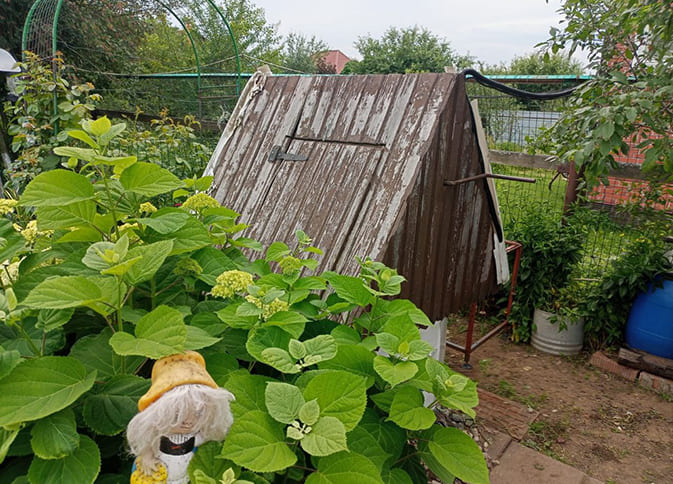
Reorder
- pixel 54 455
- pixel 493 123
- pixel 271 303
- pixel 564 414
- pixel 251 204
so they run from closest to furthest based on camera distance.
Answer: pixel 54 455, pixel 271 303, pixel 251 204, pixel 564 414, pixel 493 123

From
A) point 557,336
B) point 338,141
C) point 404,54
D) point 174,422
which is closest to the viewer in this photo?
point 174,422

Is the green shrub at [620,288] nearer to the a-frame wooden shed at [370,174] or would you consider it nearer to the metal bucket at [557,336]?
the metal bucket at [557,336]

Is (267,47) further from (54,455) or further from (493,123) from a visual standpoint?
(54,455)

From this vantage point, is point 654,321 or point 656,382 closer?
point 656,382

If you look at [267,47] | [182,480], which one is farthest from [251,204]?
[267,47]

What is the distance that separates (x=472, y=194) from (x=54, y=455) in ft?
8.96

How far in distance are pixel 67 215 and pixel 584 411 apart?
4234mm

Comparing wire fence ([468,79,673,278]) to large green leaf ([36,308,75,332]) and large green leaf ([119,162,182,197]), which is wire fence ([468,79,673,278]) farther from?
large green leaf ([36,308,75,332])

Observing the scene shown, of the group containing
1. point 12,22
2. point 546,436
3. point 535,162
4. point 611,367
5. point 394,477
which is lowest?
point 546,436

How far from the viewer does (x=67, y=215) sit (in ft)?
3.02

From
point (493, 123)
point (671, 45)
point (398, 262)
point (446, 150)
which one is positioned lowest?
point (398, 262)

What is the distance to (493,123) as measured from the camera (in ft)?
19.5

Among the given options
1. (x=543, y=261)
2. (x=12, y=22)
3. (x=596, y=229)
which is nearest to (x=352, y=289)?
(x=543, y=261)

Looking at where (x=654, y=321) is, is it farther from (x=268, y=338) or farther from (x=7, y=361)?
(x=7, y=361)
